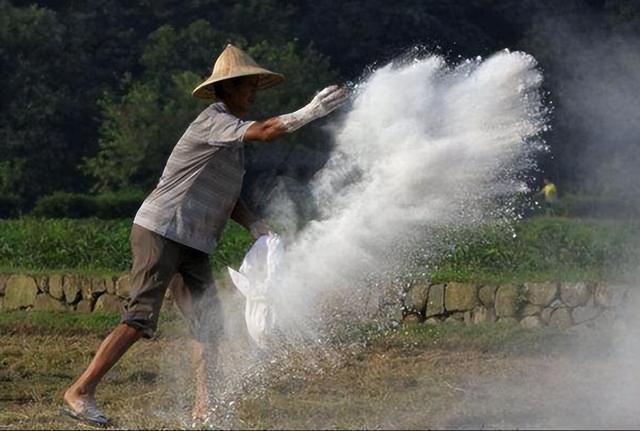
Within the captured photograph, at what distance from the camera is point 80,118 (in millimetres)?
22922

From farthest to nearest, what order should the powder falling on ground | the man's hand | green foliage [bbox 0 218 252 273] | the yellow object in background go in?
the yellow object in background < green foliage [bbox 0 218 252 273] < the powder falling on ground < the man's hand

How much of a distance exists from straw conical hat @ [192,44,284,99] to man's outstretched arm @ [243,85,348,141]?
1.57 ft

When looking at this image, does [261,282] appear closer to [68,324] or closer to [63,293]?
[68,324]

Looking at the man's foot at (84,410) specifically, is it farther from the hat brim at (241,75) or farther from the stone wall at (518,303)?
the stone wall at (518,303)

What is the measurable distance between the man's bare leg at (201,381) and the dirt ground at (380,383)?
0.11 metres

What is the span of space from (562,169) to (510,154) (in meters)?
13.1

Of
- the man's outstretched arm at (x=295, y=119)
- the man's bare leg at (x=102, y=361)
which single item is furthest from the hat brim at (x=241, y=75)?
the man's bare leg at (x=102, y=361)

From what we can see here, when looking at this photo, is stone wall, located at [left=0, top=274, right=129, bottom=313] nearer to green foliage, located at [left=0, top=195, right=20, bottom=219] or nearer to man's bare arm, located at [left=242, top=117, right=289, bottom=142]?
man's bare arm, located at [left=242, top=117, right=289, bottom=142]

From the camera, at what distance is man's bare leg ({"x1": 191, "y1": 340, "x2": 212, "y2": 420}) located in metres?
6.88

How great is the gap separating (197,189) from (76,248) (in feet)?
23.8

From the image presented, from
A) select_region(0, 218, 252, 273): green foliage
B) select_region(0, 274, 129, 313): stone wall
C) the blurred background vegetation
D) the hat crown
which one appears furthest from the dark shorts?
the blurred background vegetation

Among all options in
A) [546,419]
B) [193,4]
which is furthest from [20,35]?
[546,419]

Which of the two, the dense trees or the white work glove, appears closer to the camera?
the white work glove

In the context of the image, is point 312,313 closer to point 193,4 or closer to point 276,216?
point 276,216
